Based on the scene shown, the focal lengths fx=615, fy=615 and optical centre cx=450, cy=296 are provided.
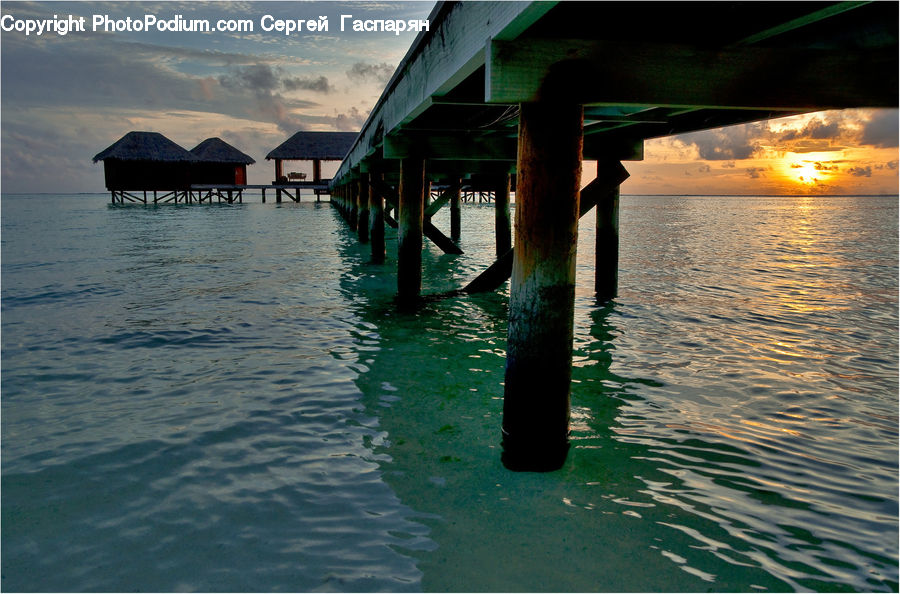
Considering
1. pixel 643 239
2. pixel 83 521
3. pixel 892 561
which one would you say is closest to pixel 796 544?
pixel 892 561

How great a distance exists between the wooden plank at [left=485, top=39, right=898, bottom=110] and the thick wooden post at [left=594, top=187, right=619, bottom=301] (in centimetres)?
462

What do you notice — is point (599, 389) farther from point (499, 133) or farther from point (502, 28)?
point (499, 133)

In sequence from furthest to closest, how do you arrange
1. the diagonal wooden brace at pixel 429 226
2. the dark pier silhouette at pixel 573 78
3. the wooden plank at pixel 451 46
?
the diagonal wooden brace at pixel 429 226 → the dark pier silhouette at pixel 573 78 → the wooden plank at pixel 451 46

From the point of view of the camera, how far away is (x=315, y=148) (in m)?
50.2

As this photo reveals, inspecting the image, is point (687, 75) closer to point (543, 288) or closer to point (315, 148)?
point (543, 288)

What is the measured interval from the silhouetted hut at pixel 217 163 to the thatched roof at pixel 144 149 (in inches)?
100

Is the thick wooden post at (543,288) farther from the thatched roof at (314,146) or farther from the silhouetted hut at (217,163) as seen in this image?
the silhouetted hut at (217,163)

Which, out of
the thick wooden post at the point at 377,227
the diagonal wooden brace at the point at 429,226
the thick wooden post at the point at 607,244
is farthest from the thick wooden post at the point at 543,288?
the thick wooden post at the point at 377,227

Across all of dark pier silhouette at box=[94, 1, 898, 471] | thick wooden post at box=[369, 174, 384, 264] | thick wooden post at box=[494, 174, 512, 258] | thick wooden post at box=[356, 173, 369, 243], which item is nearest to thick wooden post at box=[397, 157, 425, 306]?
dark pier silhouette at box=[94, 1, 898, 471]

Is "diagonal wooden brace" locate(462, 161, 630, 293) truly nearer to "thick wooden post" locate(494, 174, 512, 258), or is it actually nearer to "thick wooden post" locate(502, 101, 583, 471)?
"thick wooden post" locate(502, 101, 583, 471)

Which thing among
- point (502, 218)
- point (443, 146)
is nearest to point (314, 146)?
point (502, 218)

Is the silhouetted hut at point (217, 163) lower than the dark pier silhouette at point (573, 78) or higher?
higher

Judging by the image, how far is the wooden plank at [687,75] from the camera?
118 inches

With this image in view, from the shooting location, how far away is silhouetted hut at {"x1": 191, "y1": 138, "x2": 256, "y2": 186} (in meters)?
52.0
